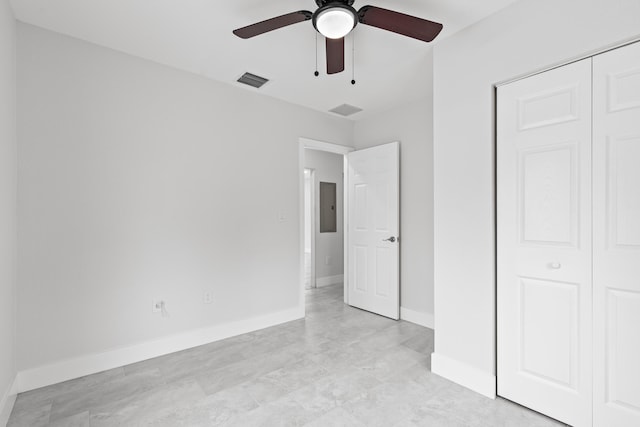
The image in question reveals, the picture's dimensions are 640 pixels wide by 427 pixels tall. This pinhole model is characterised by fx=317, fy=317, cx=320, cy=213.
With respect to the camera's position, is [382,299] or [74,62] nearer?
[74,62]

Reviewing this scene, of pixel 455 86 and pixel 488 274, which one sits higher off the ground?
pixel 455 86

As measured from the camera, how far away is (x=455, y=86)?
7.72ft

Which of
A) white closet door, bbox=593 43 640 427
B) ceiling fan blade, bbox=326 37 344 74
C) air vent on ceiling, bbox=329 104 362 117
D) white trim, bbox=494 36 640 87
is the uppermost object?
air vent on ceiling, bbox=329 104 362 117

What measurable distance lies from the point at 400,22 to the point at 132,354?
3.16 meters

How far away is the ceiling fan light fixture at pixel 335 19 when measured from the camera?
5.47 feet

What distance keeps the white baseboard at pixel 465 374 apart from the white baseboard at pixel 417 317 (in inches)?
41.7

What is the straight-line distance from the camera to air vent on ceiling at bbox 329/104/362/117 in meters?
3.86

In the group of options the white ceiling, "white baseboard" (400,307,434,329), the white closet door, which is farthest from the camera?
"white baseboard" (400,307,434,329)

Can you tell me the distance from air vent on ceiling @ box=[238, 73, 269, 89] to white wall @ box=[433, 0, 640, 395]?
1.66 metres

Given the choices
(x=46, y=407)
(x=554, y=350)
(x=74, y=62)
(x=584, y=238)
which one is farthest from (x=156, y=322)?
(x=584, y=238)

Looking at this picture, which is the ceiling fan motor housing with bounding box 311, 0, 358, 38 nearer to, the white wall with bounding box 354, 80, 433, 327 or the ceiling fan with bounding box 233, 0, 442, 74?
the ceiling fan with bounding box 233, 0, 442, 74

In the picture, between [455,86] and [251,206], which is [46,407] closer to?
[251,206]

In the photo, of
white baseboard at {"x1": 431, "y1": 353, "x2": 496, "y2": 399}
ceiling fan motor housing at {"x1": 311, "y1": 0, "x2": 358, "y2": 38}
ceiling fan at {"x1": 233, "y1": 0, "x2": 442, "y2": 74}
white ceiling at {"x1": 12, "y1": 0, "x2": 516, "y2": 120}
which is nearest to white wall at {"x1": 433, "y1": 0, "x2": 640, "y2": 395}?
white baseboard at {"x1": 431, "y1": 353, "x2": 496, "y2": 399}

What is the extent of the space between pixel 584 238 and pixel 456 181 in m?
0.83
